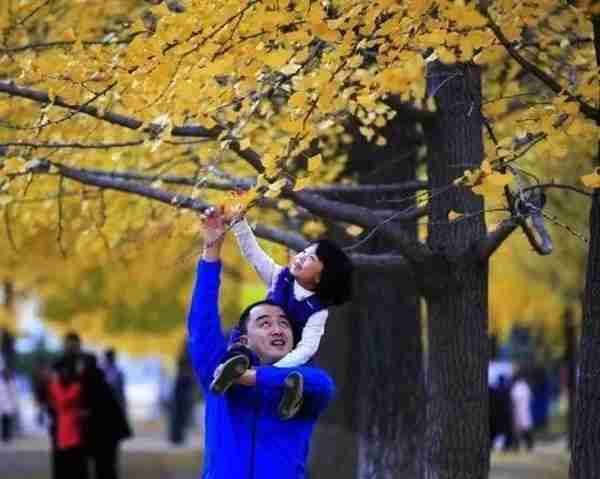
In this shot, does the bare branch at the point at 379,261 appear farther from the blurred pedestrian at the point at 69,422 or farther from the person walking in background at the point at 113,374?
the person walking in background at the point at 113,374

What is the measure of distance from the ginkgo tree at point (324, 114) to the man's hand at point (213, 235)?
0.42 ft

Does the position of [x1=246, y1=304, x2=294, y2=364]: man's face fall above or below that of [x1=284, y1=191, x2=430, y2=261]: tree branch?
below

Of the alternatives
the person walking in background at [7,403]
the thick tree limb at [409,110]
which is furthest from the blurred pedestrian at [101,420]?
the person walking in background at [7,403]

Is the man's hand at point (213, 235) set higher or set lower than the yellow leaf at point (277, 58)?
lower

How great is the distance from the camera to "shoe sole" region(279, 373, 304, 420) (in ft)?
26.7

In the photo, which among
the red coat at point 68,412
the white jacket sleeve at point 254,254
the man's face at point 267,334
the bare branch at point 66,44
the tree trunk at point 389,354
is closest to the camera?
the man's face at point 267,334

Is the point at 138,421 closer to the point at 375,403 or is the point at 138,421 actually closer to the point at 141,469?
the point at 141,469

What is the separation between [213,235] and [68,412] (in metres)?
9.63

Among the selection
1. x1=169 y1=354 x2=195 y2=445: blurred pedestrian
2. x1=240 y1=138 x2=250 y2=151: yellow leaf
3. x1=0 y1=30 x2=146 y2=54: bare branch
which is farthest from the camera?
x1=169 y1=354 x2=195 y2=445: blurred pedestrian

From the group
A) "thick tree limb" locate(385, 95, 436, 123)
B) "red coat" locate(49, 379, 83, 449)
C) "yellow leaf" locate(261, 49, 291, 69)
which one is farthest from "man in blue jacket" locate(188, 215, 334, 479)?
"red coat" locate(49, 379, 83, 449)

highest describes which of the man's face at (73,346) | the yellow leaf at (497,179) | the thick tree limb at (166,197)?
the thick tree limb at (166,197)

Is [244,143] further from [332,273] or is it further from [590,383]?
[590,383]

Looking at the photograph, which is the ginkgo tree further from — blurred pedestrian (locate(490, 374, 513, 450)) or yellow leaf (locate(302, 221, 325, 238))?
blurred pedestrian (locate(490, 374, 513, 450))

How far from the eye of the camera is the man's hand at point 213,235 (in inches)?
335
